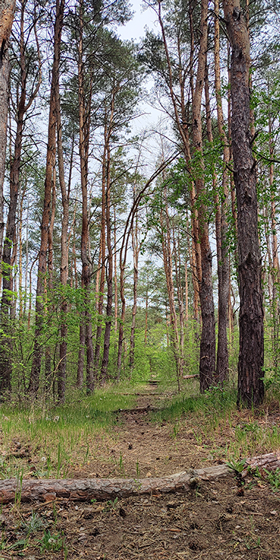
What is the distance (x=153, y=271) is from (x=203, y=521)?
2366 centimetres

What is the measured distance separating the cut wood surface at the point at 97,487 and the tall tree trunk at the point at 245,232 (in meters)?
1.89

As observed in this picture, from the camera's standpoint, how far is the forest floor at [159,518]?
5.91ft

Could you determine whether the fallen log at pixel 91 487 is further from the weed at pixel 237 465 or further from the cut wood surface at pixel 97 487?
the weed at pixel 237 465

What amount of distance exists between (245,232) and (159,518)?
3790mm

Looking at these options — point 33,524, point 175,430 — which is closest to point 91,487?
point 33,524

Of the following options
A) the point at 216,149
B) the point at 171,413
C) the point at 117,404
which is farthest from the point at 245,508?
the point at 117,404

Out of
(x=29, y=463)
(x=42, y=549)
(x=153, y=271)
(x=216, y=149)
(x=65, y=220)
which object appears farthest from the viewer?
(x=153, y=271)

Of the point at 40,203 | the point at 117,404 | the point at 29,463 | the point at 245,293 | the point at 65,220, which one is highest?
the point at 40,203

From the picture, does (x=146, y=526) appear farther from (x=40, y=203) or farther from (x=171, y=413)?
(x=40, y=203)

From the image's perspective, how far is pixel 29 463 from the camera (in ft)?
9.82

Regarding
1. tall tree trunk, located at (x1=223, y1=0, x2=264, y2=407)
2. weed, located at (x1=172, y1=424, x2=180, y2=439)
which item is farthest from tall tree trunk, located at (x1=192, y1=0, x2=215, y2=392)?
weed, located at (x1=172, y1=424, x2=180, y2=439)

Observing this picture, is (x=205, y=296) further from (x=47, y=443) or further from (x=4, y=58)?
(x=4, y=58)

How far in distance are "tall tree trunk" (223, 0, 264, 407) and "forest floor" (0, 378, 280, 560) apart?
1.16 meters

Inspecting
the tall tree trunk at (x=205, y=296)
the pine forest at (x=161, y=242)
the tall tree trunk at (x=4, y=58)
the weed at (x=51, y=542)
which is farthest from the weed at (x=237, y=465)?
the tall tree trunk at (x=205, y=296)
